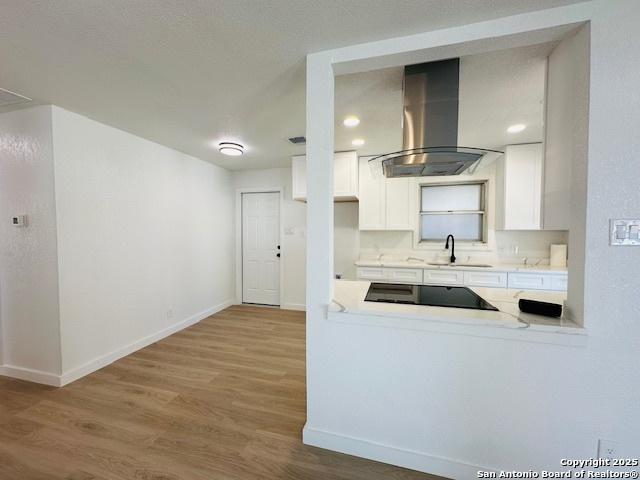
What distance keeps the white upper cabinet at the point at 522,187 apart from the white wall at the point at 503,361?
219 cm

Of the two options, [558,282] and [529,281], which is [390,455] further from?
[558,282]

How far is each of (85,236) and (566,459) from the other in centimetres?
391

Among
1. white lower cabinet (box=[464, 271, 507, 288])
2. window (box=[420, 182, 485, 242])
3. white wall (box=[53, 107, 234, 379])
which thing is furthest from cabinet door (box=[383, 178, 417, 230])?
white wall (box=[53, 107, 234, 379])

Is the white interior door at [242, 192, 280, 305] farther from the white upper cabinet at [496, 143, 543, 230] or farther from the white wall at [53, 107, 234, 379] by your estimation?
the white upper cabinet at [496, 143, 543, 230]

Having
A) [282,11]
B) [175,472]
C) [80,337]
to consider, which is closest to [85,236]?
[80,337]

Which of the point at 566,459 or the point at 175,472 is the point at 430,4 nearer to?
the point at 566,459

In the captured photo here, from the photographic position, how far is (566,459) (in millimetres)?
1340

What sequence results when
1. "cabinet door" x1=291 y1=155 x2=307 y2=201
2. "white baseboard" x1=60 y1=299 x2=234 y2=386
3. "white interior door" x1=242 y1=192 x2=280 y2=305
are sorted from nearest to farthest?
"white baseboard" x1=60 y1=299 x2=234 y2=386 → "cabinet door" x1=291 y1=155 x2=307 y2=201 → "white interior door" x1=242 y1=192 x2=280 y2=305

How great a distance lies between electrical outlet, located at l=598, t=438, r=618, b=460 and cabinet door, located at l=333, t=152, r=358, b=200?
294cm

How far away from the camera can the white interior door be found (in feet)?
15.6

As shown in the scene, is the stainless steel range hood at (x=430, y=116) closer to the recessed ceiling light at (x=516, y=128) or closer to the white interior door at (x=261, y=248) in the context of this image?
the recessed ceiling light at (x=516, y=128)

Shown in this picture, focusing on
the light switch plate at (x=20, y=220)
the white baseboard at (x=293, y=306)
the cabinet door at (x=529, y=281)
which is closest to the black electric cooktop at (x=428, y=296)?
the cabinet door at (x=529, y=281)

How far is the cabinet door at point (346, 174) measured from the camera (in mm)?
3545

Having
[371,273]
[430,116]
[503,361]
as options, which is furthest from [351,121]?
[503,361]
